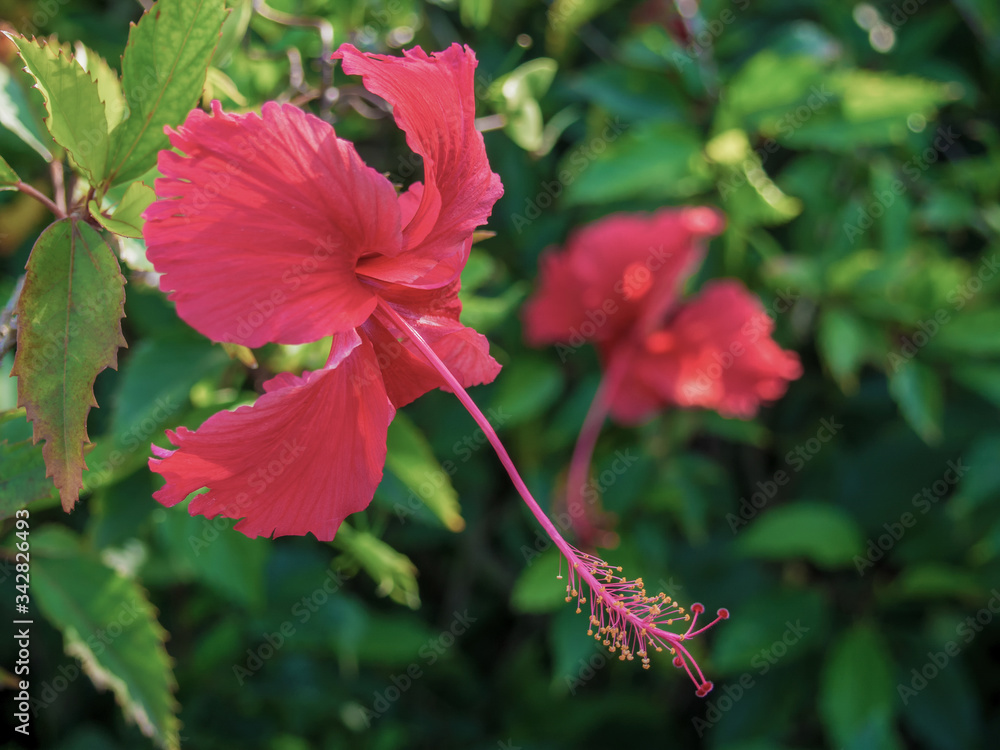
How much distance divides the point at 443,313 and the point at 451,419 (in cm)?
80

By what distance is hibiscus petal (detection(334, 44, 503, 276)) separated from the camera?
542mm

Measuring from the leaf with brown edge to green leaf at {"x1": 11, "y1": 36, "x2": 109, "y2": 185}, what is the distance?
0.19ft

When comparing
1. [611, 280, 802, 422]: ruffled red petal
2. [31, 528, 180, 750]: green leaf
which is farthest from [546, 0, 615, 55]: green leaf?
[31, 528, 180, 750]: green leaf

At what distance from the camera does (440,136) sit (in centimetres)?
57

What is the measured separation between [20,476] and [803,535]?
4.44 ft

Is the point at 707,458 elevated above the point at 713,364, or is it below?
below

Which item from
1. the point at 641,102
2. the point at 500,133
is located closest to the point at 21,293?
the point at 500,133

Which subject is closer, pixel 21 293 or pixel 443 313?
pixel 21 293

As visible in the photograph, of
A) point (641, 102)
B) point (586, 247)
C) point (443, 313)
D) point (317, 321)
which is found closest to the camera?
point (317, 321)

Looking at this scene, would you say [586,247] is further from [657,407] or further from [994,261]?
[994,261]

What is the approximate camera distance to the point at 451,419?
1454 millimetres

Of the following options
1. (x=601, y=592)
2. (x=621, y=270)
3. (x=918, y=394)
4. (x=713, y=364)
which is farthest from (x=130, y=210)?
(x=918, y=394)

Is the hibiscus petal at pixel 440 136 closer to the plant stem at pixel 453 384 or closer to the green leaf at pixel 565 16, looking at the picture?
the plant stem at pixel 453 384

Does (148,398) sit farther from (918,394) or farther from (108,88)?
(918,394)
